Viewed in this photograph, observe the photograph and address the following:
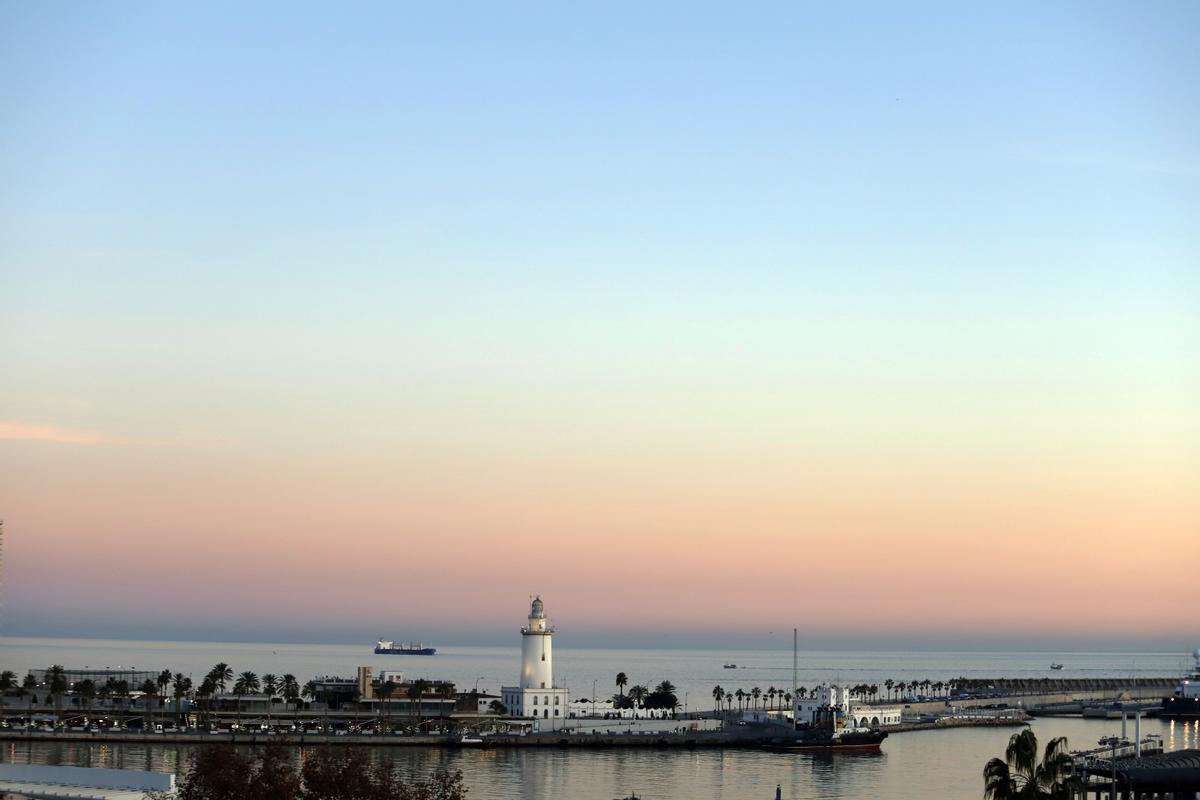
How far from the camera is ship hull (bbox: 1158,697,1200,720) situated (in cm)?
13812

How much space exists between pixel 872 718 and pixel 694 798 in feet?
172

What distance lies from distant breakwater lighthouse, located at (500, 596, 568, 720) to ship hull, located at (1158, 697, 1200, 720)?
6169 cm

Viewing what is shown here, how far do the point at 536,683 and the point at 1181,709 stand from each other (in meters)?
65.2

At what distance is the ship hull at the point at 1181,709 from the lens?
138 meters

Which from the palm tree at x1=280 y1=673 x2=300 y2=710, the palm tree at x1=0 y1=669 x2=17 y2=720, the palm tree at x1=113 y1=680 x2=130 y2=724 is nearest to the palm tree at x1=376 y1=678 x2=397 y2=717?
the palm tree at x1=280 y1=673 x2=300 y2=710

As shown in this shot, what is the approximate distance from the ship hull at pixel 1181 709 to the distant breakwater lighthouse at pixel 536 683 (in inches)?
2429

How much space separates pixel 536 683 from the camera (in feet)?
364

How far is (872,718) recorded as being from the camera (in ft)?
394

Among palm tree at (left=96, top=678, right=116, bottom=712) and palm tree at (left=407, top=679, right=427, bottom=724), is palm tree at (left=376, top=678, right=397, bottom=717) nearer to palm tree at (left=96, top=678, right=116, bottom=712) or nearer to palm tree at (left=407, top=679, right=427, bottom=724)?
palm tree at (left=407, top=679, right=427, bottom=724)

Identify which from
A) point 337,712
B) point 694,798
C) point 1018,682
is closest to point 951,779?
point 694,798

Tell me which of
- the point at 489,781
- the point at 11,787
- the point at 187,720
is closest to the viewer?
the point at 11,787

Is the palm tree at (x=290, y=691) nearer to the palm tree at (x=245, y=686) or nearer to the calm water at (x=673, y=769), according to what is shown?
the palm tree at (x=245, y=686)

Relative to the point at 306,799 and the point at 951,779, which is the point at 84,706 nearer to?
the point at 951,779

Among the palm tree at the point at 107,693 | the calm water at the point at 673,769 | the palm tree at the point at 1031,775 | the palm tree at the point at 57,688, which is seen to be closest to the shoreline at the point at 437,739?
the calm water at the point at 673,769
